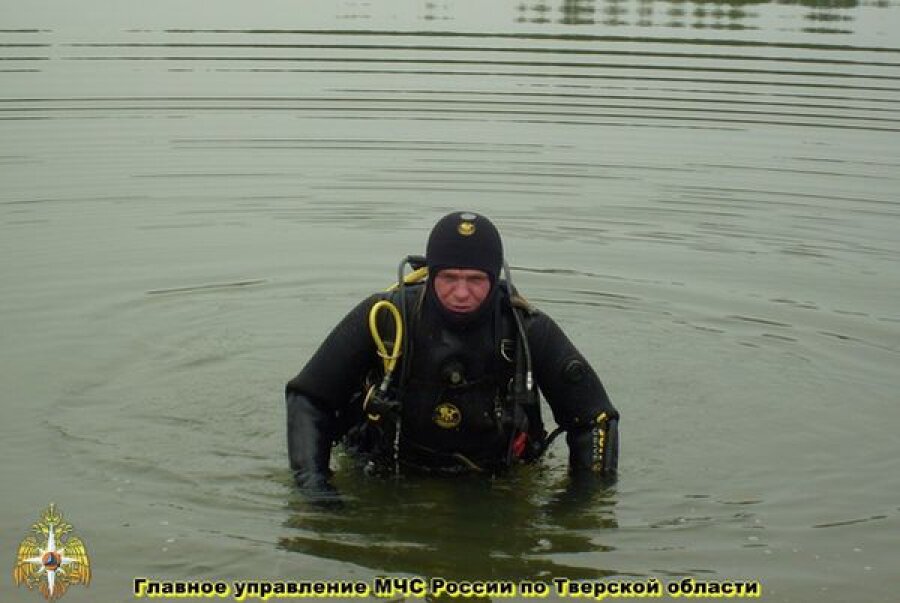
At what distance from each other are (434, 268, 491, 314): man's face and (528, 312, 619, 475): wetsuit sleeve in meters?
0.31

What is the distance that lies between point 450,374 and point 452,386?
8cm

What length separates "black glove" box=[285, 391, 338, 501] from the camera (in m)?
6.38

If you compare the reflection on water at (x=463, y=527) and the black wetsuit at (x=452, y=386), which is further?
the black wetsuit at (x=452, y=386)

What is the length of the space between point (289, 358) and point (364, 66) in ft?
37.5

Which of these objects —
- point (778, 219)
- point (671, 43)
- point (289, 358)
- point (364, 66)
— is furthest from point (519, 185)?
point (671, 43)

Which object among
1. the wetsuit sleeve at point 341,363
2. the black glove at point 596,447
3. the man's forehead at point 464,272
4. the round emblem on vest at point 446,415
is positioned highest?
the man's forehead at point 464,272

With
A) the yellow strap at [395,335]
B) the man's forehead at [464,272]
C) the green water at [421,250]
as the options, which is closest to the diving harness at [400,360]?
the yellow strap at [395,335]

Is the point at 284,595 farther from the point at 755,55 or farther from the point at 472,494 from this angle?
the point at 755,55

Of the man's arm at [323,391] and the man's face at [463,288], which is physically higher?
the man's face at [463,288]

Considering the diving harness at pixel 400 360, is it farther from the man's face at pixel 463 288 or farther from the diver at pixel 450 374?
the man's face at pixel 463 288

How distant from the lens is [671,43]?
73.1 feet

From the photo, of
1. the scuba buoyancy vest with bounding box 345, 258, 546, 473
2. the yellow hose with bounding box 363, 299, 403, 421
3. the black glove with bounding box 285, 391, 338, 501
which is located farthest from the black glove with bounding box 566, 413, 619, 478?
the black glove with bounding box 285, 391, 338, 501

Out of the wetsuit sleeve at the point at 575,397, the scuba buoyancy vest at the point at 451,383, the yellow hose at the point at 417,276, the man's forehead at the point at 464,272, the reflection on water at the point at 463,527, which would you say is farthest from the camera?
the yellow hose at the point at 417,276

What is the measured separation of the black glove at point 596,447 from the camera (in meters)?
6.51
